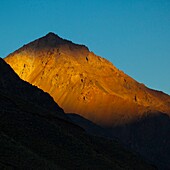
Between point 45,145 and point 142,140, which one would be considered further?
point 142,140

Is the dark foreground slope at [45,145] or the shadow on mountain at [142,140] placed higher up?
the shadow on mountain at [142,140]

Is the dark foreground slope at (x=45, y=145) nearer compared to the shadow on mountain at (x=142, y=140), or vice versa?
the dark foreground slope at (x=45, y=145)

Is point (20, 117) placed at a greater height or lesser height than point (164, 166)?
lesser

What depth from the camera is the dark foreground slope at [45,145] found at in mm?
54719

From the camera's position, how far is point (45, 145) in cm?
6562

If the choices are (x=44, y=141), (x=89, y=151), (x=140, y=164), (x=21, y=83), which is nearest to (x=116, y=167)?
(x=89, y=151)

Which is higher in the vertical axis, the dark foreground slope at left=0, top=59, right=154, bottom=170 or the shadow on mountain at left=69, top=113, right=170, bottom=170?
the shadow on mountain at left=69, top=113, right=170, bottom=170

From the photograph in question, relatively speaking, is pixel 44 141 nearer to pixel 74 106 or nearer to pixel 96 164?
pixel 96 164

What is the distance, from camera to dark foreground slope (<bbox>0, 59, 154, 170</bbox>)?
54.7 metres

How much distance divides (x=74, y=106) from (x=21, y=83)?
88646 millimetres

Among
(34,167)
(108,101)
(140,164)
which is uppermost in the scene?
(108,101)

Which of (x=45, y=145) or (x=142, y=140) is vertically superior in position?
(x=142, y=140)

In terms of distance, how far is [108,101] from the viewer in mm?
199875

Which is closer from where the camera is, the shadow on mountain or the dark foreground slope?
the dark foreground slope
